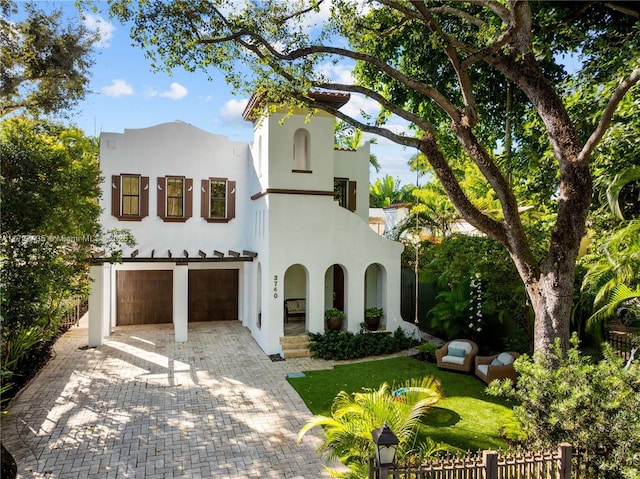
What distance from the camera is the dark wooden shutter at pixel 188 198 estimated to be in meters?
18.0

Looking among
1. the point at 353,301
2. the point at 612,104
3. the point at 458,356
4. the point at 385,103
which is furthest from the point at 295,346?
the point at 612,104

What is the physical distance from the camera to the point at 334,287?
19219mm

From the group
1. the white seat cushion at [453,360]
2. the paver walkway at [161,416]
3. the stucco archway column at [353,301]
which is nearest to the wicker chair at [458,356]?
the white seat cushion at [453,360]

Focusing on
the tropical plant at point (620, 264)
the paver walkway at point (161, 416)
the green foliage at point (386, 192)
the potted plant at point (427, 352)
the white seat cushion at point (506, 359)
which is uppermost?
the green foliage at point (386, 192)

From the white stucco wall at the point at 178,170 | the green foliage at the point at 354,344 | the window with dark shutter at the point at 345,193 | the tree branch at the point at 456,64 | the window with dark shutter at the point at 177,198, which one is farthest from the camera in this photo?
the window with dark shutter at the point at 345,193

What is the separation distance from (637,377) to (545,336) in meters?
2.23

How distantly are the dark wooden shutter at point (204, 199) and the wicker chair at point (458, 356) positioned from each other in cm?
1112

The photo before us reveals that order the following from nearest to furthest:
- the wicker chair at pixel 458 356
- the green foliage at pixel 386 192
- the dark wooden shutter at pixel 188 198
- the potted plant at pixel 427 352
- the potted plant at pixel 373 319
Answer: the wicker chair at pixel 458 356
the potted plant at pixel 427 352
the potted plant at pixel 373 319
the dark wooden shutter at pixel 188 198
the green foliage at pixel 386 192

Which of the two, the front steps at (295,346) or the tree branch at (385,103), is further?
the front steps at (295,346)

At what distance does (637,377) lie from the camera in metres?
6.26

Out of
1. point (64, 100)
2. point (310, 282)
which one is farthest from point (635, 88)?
point (64, 100)

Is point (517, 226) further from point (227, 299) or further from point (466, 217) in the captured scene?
point (227, 299)

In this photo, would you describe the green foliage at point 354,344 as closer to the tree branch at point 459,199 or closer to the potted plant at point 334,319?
the potted plant at point 334,319

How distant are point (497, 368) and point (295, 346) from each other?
21.3 ft
